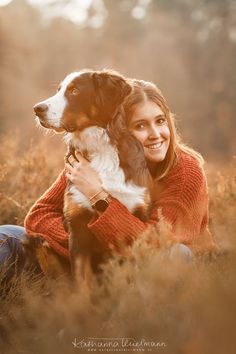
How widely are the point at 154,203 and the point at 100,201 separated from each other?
1.10 feet

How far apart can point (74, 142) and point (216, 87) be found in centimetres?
1290

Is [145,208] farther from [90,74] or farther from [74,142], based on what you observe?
[90,74]

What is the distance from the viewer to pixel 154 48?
17.5 metres

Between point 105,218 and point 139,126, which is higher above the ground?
point 139,126

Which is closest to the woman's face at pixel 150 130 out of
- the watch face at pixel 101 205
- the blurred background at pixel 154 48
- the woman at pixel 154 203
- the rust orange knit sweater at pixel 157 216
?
the woman at pixel 154 203

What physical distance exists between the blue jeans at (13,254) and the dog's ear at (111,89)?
1.03 metres

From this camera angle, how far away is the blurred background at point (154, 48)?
1456 cm

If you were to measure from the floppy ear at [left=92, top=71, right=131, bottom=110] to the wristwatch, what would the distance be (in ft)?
1.70

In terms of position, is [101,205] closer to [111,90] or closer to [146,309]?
[111,90]

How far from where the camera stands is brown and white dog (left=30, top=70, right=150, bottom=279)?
3.38 m

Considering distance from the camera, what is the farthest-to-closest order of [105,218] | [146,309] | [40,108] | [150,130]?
1. [150,130]
2. [40,108]
3. [105,218]
4. [146,309]

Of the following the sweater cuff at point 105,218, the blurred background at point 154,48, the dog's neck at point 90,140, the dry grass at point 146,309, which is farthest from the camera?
the blurred background at point 154,48

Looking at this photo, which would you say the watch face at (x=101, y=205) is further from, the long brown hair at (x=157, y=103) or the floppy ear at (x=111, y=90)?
the floppy ear at (x=111, y=90)

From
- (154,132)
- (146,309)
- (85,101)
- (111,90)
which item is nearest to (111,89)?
(111,90)
